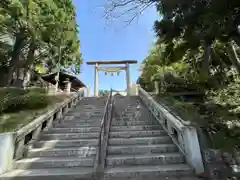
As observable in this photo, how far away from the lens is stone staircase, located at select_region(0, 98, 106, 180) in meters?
3.16

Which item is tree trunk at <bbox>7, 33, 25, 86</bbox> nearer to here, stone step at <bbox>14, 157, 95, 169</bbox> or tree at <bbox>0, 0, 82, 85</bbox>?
tree at <bbox>0, 0, 82, 85</bbox>

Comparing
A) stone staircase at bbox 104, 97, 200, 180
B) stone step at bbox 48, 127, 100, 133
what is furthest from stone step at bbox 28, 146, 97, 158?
stone step at bbox 48, 127, 100, 133

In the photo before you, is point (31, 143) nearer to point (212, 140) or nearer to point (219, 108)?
point (212, 140)

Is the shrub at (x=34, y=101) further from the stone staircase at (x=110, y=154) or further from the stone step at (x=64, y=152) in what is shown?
the stone step at (x=64, y=152)

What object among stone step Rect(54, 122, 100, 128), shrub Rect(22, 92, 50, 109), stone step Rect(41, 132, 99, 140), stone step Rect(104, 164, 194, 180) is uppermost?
shrub Rect(22, 92, 50, 109)

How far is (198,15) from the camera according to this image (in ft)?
13.2

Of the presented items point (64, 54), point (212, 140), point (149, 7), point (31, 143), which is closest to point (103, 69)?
point (64, 54)

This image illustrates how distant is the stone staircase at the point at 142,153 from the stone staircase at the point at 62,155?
0.46m

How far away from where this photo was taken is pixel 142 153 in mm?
3930

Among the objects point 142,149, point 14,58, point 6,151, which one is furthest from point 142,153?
point 14,58

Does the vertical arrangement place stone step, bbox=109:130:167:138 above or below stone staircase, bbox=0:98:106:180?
above

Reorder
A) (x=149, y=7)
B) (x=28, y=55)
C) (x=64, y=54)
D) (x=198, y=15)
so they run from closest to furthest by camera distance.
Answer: (x=198, y=15) → (x=149, y=7) → (x=28, y=55) → (x=64, y=54)

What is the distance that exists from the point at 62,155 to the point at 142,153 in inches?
68.9

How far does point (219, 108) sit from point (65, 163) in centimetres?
418
